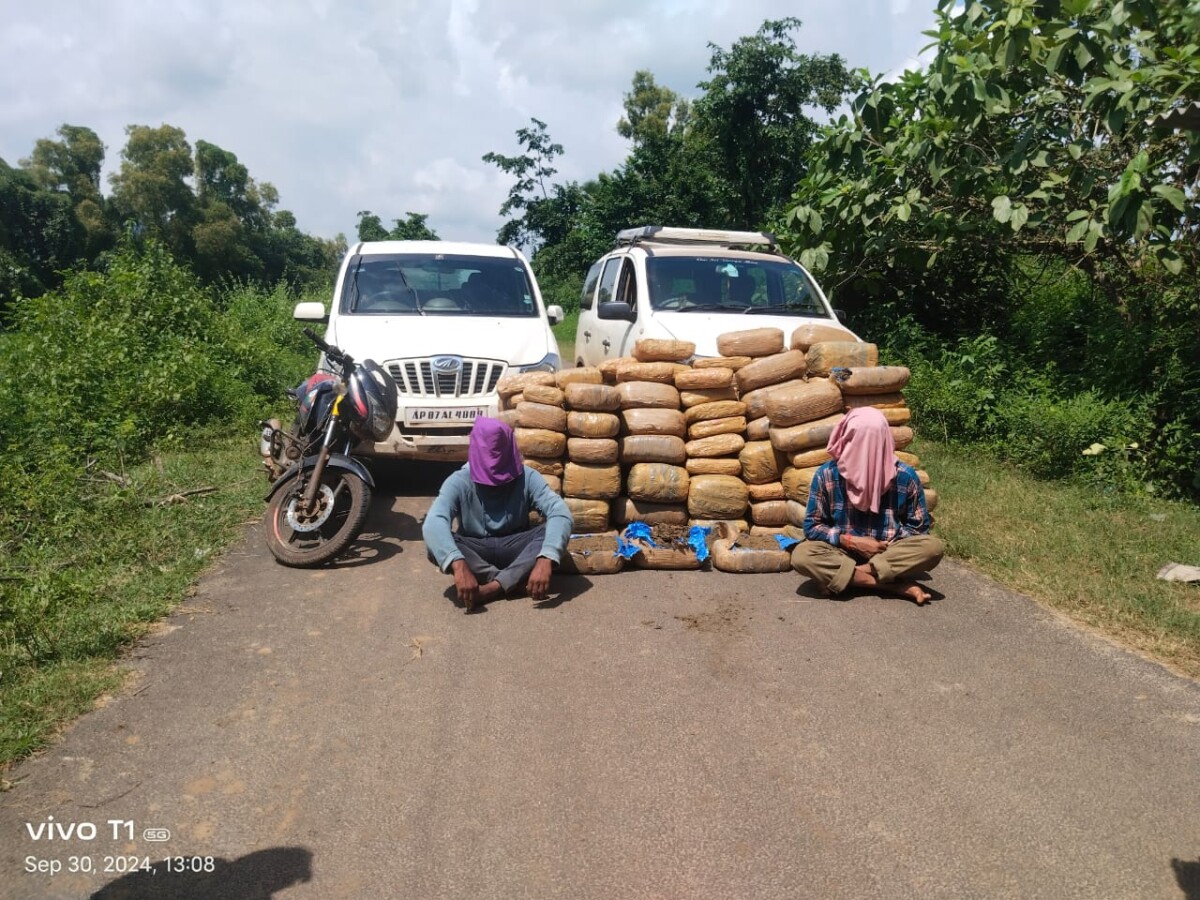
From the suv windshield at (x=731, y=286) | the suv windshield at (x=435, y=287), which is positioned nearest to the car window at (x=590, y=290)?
the suv windshield at (x=435, y=287)

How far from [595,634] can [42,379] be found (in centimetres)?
823

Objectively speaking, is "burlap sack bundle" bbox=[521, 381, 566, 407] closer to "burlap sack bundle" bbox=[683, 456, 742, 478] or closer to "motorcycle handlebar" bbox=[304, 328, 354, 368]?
"burlap sack bundle" bbox=[683, 456, 742, 478]

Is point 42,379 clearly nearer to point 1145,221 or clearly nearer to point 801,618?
point 801,618

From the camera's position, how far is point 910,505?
588cm

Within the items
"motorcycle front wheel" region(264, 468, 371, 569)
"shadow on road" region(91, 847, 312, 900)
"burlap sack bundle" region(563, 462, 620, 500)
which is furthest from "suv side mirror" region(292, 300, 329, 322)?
"shadow on road" region(91, 847, 312, 900)

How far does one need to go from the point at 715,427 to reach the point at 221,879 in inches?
177

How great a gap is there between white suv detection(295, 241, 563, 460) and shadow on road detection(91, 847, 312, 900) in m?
4.72

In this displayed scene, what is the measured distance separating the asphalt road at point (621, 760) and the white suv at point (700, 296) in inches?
125

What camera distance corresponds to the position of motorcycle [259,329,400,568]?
6285 millimetres

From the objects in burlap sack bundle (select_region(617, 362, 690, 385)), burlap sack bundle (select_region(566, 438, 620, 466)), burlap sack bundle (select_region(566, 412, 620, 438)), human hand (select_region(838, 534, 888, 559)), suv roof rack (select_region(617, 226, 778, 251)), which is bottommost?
human hand (select_region(838, 534, 888, 559))

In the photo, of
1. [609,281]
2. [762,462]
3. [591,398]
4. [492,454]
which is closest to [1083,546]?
[762,462]

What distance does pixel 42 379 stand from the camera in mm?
10102

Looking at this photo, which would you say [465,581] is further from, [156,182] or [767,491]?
[156,182]

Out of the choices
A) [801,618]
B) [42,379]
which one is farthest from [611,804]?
[42,379]
